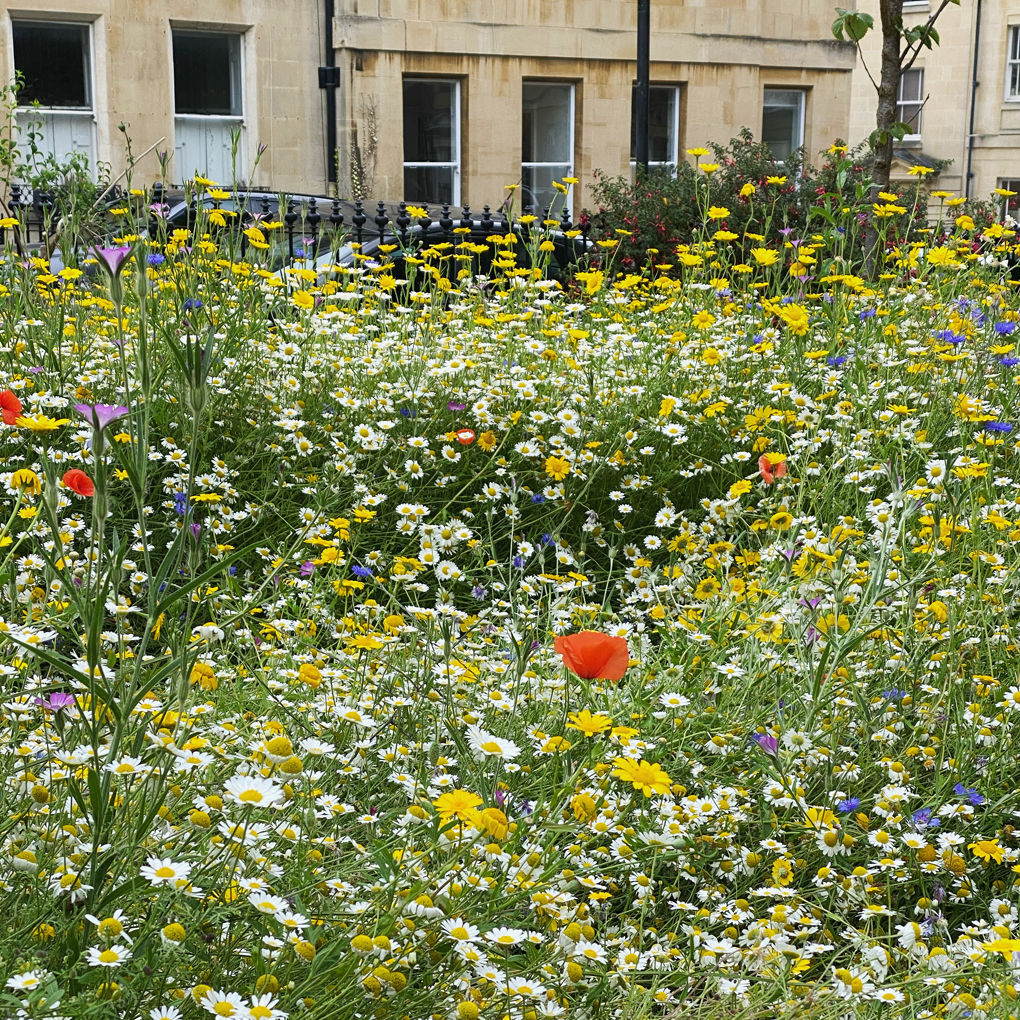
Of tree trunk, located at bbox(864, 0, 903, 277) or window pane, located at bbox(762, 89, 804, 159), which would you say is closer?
tree trunk, located at bbox(864, 0, 903, 277)

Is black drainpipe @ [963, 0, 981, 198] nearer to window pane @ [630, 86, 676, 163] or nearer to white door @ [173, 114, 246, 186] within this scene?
window pane @ [630, 86, 676, 163]

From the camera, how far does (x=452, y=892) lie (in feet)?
5.78

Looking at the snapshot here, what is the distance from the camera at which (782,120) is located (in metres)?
20.6

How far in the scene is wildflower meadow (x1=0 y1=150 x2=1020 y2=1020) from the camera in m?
1.69

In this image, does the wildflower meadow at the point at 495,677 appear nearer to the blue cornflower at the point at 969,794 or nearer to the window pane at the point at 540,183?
the blue cornflower at the point at 969,794

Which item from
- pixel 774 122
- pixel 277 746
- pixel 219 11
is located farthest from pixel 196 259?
pixel 774 122

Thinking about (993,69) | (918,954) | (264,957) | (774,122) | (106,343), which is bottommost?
(918,954)

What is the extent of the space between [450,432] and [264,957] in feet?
9.75

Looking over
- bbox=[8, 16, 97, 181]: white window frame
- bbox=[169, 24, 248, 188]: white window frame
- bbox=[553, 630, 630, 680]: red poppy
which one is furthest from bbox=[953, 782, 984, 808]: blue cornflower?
bbox=[169, 24, 248, 188]: white window frame

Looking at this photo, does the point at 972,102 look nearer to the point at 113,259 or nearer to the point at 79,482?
the point at 79,482

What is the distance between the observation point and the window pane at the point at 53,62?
49.3 ft

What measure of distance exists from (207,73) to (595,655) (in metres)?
15.9

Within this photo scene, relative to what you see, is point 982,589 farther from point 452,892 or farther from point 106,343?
point 106,343

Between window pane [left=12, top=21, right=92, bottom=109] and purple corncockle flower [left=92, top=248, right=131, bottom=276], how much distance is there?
49.3 feet
